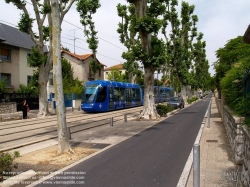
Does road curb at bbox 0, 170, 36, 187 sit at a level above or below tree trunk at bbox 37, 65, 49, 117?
below

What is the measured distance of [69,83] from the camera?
40.6 metres

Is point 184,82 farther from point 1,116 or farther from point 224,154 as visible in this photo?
point 224,154

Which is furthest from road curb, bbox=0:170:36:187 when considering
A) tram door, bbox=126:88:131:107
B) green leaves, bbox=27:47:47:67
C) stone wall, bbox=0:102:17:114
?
tram door, bbox=126:88:131:107

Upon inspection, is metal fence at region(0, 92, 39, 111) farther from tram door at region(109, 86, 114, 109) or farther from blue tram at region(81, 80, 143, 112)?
tram door at region(109, 86, 114, 109)

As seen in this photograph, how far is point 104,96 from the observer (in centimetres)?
2486

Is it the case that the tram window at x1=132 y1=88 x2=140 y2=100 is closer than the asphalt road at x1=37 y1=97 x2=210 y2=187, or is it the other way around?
the asphalt road at x1=37 y1=97 x2=210 y2=187

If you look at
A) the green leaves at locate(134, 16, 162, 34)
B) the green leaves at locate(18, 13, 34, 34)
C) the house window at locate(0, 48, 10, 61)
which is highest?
the green leaves at locate(18, 13, 34, 34)

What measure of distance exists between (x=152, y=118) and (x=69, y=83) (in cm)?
2515

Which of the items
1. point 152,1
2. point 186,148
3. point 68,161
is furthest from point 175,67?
point 68,161

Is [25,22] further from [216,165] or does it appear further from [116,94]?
[216,165]

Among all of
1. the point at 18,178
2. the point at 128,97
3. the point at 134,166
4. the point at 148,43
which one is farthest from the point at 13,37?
the point at 134,166

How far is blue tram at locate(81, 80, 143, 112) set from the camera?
24047mm

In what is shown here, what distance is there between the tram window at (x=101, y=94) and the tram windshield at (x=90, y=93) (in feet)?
1.38

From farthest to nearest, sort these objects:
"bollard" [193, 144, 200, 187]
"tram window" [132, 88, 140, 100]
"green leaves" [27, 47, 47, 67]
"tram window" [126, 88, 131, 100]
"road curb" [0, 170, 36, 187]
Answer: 1. "tram window" [132, 88, 140, 100]
2. "tram window" [126, 88, 131, 100]
3. "green leaves" [27, 47, 47, 67]
4. "road curb" [0, 170, 36, 187]
5. "bollard" [193, 144, 200, 187]
